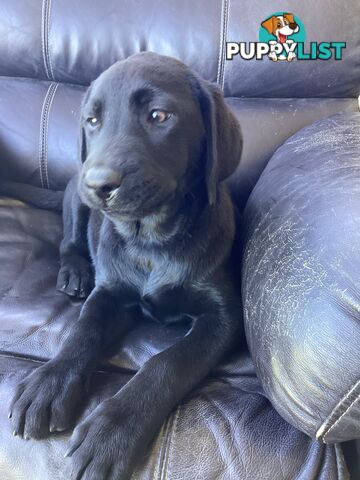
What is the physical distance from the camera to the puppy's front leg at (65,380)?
3.13 ft

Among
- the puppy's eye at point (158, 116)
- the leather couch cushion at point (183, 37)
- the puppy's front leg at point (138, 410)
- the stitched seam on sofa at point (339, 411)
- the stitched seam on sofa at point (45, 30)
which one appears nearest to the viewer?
the stitched seam on sofa at point (339, 411)

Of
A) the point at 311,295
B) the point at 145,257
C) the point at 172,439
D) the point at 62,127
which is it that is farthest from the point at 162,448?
the point at 62,127

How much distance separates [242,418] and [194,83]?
746 mm

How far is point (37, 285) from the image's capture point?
1.39 m

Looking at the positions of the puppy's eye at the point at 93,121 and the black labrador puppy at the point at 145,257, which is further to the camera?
the puppy's eye at the point at 93,121

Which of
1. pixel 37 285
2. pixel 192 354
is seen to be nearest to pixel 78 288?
pixel 37 285

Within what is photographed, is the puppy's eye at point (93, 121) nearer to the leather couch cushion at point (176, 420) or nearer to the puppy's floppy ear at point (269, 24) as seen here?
the leather couch cushion at point (176, 420)

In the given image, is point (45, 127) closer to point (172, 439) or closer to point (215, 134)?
point (215, 134)

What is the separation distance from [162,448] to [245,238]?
0.56 metres

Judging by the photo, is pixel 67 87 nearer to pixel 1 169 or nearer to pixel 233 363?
pixel 1 169

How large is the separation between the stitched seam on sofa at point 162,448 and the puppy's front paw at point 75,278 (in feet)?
1.77

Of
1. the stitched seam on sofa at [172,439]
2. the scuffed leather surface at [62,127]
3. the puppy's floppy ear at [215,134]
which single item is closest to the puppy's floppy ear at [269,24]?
the scuffed leather surface at [62,127]

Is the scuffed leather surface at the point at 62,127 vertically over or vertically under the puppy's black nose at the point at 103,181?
under

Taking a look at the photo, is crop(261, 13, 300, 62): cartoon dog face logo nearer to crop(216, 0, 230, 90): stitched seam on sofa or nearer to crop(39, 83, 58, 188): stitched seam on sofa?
crop(216, 0, 230, 90): stitched seam on sofa
